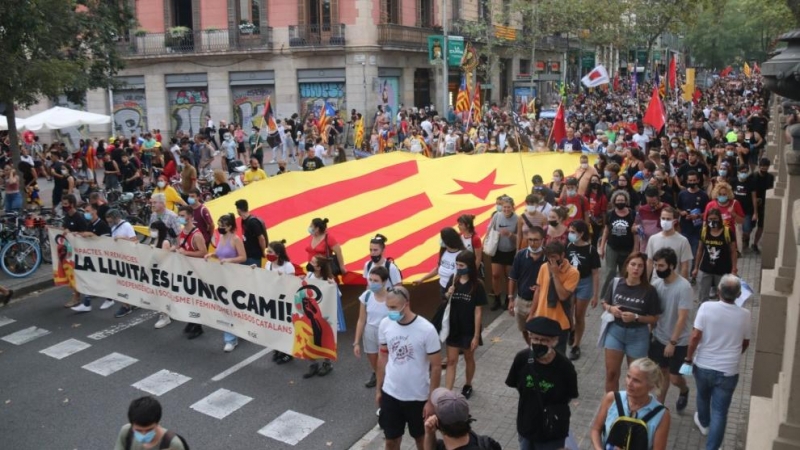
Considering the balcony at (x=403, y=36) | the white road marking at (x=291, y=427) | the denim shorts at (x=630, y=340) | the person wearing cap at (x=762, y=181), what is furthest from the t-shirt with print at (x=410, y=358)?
the balcony at (x=403, y=36)

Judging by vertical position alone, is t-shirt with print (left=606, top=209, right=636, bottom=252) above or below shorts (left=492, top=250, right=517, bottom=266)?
above

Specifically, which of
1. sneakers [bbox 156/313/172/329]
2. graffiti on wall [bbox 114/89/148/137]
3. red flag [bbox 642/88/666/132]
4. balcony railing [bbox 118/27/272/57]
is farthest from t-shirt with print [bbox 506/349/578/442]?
graffiti on wall [bbox 114/89/148/137]

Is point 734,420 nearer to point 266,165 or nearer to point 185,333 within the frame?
point 185,333

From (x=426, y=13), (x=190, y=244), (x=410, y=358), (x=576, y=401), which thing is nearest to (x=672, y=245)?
(x=576, y=401)

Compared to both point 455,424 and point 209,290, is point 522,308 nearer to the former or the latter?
point 455,424

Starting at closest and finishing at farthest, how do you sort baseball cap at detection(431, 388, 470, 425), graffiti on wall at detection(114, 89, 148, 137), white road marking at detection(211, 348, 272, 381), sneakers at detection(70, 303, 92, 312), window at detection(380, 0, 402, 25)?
baseball cap at detection(431, 388, 470, 425), white road marking at detection(211, 348, 272, 381), sneakers at detection(70, 303, 92, 312), window at detection(380, 0, 402, 25), graffiti on wall at detection(114, 89, 148, 137)

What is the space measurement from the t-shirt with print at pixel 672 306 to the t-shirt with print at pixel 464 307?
1.62m

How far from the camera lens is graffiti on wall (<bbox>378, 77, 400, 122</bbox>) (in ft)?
118

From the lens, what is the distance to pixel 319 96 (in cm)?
3619

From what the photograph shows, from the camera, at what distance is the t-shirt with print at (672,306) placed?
21.5ft

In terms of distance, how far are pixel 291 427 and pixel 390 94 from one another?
101ft

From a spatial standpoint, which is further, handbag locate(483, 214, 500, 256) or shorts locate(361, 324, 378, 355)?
handbag locate(483, 214, 500, 256)

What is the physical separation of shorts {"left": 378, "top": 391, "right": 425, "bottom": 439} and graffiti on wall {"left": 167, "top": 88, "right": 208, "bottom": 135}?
34.9 metres

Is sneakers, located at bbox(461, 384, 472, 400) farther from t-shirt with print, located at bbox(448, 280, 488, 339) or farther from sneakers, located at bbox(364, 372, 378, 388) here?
sneakers, located at bbox(364, 372, 378, 388)
